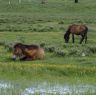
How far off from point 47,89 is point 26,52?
28.1 feet

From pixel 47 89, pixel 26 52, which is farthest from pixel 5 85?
pixel 26 52

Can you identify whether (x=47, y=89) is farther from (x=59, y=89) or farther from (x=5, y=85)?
(x=5, y=85)

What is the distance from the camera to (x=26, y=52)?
25.9 metres

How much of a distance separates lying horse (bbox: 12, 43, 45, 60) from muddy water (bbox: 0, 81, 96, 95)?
21.1ft

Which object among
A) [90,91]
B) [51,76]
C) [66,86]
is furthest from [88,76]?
[90,91]

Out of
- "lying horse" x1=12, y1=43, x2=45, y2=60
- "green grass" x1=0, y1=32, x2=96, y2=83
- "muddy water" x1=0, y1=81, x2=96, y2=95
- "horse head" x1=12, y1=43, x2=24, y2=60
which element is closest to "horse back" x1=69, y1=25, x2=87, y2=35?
"green grass" x1=0, y1=32, x2=96, y2=83

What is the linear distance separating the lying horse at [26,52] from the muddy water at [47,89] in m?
6.44

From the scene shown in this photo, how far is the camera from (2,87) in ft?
57.4

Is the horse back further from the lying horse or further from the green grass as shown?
the lying horse

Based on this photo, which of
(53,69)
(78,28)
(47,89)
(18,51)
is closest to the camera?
(47,89)

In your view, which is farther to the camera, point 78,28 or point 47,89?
point 78,28

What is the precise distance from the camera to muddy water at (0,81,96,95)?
53.7 feet

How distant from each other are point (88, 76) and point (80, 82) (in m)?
1.79

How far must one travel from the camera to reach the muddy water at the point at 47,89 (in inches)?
644
